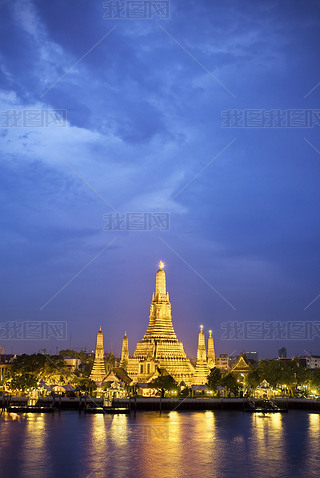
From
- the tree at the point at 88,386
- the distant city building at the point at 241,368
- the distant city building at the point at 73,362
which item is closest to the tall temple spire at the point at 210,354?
the distant city building at the point at 241,368

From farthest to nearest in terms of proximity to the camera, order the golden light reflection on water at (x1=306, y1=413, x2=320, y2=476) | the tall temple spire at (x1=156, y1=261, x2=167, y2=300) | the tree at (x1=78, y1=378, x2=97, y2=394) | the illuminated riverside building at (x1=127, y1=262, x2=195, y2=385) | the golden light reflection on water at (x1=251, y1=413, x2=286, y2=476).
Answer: the tall temple spire at (x1=156, y1=261, x2=167, y2=300) → the illuminated riverside building at (x1=127, y1=262, x2=195, y2=385) → the tree at (x1=78, y1=378, x2=97, y2=394) → the golden light reflection on water at (x1=251, y1=413, x2=286, y2=476) → the golden light reflection on water at (x1=306, y1=413, x2=320, y2=476)

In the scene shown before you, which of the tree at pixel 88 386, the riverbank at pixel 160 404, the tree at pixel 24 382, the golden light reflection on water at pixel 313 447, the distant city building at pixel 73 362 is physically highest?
the distant city building at pixel 73 362

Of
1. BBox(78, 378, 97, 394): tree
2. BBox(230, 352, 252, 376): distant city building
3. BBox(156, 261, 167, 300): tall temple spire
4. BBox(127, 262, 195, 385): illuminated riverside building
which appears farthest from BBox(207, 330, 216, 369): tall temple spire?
BBox(78, 378, 97, 394): tree

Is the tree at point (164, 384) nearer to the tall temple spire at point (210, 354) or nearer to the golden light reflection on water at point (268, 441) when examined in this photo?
the golden light reflection on water at point (268, 441)

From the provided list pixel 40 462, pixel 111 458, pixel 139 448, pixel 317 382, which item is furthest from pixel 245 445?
pixel 317 382

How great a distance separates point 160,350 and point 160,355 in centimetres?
106

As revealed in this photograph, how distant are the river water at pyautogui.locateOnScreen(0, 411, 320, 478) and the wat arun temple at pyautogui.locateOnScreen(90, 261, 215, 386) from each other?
2782 centimetres

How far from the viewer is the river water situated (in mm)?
40656

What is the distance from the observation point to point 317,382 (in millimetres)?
91750

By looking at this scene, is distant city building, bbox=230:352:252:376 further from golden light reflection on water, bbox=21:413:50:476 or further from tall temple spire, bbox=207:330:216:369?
golden light reflection on water, bbox=21:413:50:476

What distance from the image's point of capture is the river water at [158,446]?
40656 mm

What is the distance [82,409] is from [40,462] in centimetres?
3872

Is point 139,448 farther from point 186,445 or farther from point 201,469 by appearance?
point 201,469

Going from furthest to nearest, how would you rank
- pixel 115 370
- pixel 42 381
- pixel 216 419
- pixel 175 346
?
1. pixel 175 346
2. pixel 115 370
3. pixel 42 381
4. pixel 216 419
